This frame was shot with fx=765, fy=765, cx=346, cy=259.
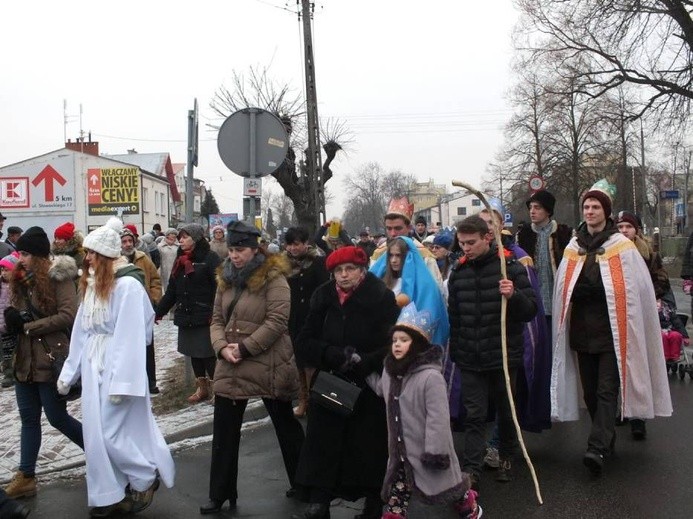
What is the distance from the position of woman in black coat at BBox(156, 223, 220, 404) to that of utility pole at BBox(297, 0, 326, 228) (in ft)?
32.0

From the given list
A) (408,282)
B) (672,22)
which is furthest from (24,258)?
(672,22)

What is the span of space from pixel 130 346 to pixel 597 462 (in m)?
3.25

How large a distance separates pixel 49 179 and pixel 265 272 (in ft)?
161

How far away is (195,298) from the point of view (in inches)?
309

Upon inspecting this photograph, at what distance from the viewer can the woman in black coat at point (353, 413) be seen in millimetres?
4602

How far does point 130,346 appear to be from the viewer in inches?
192

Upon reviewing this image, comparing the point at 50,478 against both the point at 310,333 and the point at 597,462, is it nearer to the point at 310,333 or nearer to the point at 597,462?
the point at 310,333

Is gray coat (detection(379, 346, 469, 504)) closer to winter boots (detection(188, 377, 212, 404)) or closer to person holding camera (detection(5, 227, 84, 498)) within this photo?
person holding camera (detection(5, 227, 84, 498))

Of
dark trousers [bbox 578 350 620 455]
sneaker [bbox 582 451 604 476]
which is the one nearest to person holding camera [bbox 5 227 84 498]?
sneaker [bbox 582 451 604 476]

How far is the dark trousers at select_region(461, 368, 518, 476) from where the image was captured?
5180mm

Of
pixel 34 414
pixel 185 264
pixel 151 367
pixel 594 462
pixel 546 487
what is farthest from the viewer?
pixel 151 367

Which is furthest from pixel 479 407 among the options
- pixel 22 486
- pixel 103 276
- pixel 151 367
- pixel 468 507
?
pixel 151 367

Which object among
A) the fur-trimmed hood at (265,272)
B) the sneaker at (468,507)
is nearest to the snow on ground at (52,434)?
the fur-trimmed hood at (265,272)

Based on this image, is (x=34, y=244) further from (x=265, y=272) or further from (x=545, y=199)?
(x=545, y=199)
